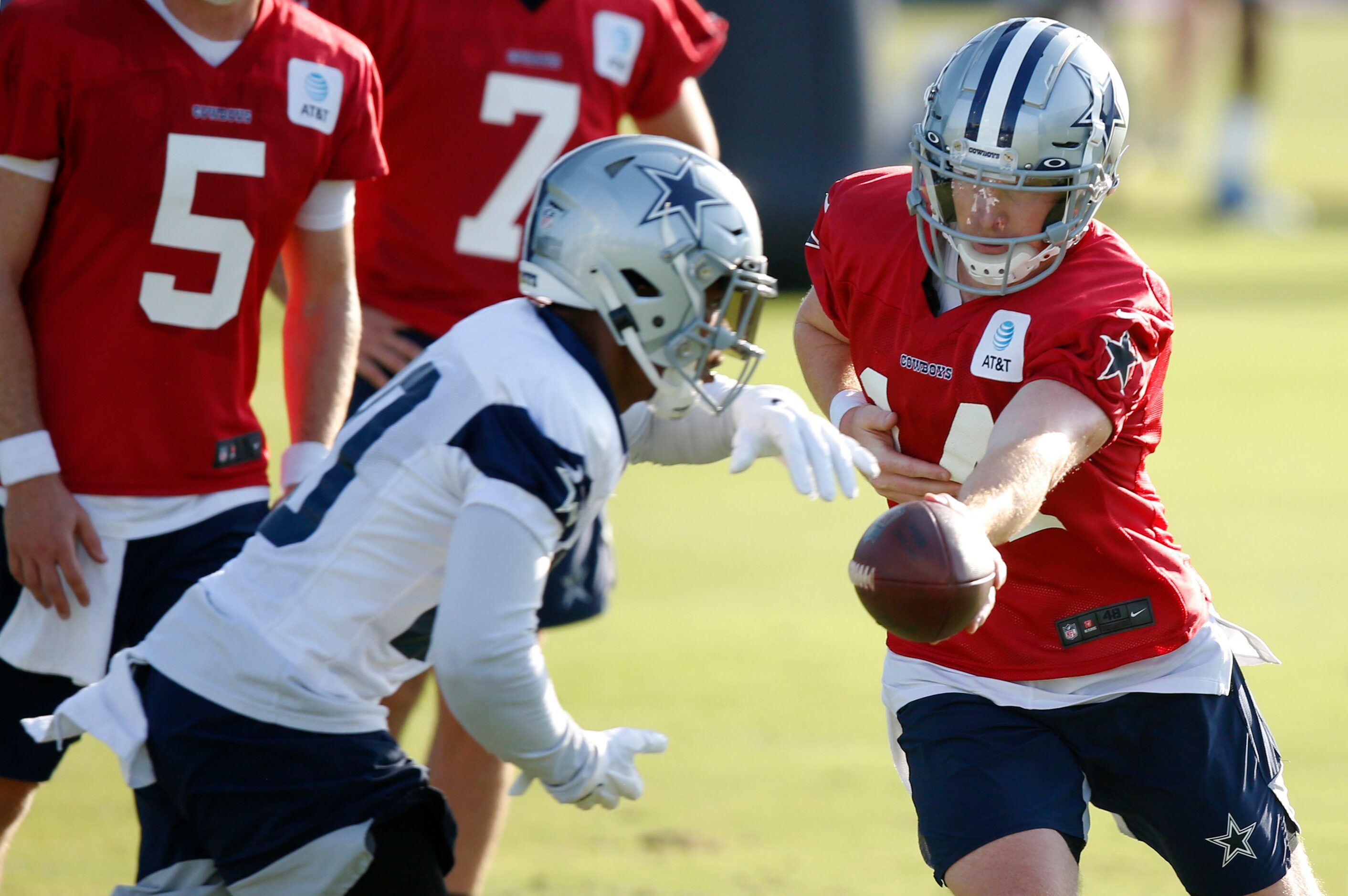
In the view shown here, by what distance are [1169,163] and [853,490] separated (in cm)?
1961

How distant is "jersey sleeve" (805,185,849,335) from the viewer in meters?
3.28

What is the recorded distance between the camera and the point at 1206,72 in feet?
90.7

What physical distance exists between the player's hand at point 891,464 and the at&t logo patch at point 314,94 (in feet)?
3.75

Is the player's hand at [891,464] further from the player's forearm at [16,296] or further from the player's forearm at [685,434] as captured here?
the player's forearm at [16,296]

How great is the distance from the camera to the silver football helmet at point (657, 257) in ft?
8.59

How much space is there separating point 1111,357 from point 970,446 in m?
0.32

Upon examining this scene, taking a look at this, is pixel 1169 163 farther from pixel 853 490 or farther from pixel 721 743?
pixel 853 490

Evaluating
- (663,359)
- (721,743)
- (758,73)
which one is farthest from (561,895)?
(758,73)

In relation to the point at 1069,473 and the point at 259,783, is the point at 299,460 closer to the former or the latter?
the point at 259,783

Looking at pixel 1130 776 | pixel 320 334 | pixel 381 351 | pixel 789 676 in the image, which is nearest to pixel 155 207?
pixel 320 334

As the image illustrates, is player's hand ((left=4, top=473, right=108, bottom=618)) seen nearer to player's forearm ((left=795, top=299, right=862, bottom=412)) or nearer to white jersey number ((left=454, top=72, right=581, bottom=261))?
white jersey number ((left=454, top=72, right=581, bottom=261))

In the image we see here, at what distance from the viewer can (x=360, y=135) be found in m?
3.41

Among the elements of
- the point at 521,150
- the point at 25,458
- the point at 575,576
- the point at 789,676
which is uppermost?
the point at 521,150

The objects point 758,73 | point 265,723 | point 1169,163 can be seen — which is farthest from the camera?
point 1169,163
